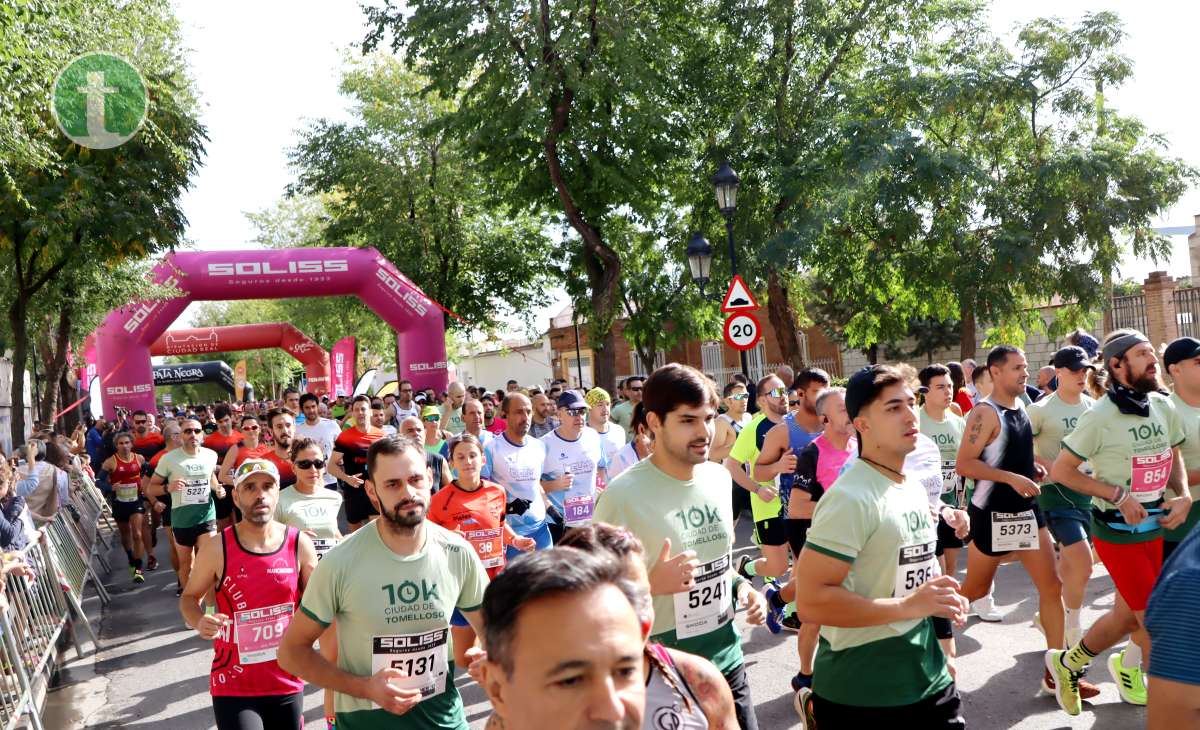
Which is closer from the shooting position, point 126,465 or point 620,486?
point 620,486

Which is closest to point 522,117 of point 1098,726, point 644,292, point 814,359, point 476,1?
point 476,1

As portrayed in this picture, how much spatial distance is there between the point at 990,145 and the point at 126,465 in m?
17.8

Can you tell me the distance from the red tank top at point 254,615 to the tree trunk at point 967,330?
752 inches

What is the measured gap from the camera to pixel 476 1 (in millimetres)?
19219

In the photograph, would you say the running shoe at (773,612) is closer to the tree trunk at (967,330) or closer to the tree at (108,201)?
the tree at (108,201)

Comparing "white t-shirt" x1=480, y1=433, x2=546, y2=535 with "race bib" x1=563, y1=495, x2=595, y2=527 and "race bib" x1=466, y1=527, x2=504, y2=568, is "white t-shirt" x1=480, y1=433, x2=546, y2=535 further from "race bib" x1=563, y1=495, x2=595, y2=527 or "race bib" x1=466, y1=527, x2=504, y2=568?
"race bib" x1=466, y1=527, x2=504, y2=568

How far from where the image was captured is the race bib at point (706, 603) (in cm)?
375

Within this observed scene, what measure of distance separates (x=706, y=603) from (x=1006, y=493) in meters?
2.84

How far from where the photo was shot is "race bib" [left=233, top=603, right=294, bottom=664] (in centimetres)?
443

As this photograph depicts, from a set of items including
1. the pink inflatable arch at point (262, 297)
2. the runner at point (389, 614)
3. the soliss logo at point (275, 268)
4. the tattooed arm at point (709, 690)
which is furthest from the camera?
the soliss logo at point (275, 268)

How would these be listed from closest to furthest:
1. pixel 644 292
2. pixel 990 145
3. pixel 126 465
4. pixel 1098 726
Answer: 1. pixel 1098 726
2. pixel 126 465
3. pixel 990 145
4. pixel 644 292

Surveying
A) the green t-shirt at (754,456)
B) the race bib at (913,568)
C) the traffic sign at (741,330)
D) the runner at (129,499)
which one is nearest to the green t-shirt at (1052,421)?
the green t-shirt at (754,456)

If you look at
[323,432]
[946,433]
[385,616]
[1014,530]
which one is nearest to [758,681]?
[1014,530]

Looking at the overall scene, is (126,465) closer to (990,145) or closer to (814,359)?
(990,145)
